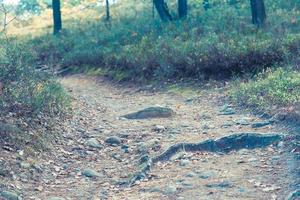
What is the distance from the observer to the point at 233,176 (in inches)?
242

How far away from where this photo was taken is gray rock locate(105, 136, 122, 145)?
8250 mm

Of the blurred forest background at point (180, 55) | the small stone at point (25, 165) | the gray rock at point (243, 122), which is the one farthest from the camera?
the blurred forest background at point (180, 55)

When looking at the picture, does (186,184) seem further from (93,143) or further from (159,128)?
(159,128)

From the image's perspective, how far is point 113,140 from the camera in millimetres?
8305

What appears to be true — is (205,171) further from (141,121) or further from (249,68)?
(249,68)

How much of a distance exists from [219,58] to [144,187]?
21.0 ft

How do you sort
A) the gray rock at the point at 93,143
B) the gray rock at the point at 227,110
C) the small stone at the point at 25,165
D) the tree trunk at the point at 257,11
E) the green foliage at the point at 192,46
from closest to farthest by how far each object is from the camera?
the small stone at the point at 25,165 < the gray rock at the point at 93,143 < the gray rock at the point at 227,110 < the green foliage at the point at 192,46 < the tree trunk at the point at 257,11

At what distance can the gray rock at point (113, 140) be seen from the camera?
825 cm

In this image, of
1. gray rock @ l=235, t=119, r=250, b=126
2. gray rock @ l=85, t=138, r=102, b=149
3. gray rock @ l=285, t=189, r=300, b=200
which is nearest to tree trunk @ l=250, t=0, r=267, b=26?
gray rock @ l=235, t=119, r=250, b=126

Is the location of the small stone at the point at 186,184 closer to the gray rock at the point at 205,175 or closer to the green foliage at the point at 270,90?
the gray rock at the point at 205,175

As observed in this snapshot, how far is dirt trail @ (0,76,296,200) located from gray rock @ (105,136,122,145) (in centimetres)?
6

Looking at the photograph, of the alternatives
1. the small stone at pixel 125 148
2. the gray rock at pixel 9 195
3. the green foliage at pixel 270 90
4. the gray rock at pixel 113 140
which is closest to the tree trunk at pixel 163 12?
the green foliage at pixel 270 90

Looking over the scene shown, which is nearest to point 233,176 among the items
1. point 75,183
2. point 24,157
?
point 75,183

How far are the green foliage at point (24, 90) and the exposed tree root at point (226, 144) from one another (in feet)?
6.47
